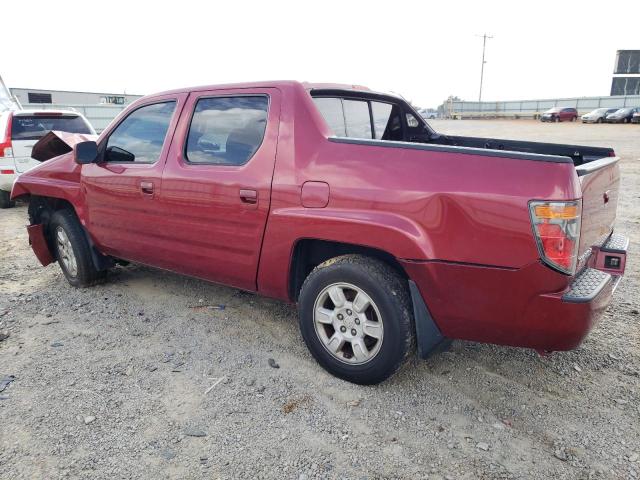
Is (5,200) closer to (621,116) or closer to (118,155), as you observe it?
(118,155)

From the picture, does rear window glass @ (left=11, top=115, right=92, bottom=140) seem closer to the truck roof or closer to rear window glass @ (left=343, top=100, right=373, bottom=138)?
the truck roof

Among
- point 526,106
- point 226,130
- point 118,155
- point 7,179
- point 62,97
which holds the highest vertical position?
point 62,97

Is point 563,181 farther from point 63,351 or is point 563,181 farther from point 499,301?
point 63,351

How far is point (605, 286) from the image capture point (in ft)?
8.09

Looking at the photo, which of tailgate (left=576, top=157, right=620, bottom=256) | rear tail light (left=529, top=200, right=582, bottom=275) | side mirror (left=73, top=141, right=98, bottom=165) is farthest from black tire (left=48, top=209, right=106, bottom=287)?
tailgate (left=576, top=157, right=620, bottom=256)

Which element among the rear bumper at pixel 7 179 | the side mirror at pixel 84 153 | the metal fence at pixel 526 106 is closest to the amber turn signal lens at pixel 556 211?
the side mirror at pixel 84 153

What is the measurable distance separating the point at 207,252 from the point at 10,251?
404 cm

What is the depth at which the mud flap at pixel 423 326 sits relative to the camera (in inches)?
104

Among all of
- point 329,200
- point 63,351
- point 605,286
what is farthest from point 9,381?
point 605,286

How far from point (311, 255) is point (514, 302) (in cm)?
131

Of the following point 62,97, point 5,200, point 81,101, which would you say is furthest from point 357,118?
point 81,101

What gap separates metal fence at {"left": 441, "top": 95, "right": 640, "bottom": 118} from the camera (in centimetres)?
4572

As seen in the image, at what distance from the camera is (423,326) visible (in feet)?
8.67

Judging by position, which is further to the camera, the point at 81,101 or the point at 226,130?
the point at 81,101
